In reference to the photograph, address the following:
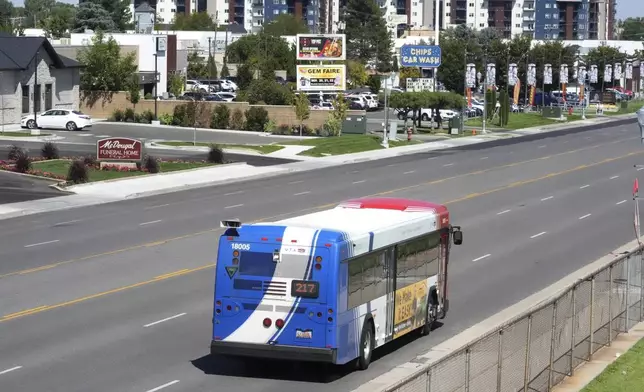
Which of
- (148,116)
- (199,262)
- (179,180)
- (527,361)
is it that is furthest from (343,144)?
(527,361)

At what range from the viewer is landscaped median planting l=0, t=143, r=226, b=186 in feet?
163

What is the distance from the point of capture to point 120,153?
54219 millimetres

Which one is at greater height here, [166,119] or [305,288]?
[166,119]

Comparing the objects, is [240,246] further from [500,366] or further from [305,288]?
[500,366]

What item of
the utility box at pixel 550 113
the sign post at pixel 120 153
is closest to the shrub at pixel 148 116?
the sign post at pixel 120 153

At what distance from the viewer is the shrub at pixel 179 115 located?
87375 millimetres

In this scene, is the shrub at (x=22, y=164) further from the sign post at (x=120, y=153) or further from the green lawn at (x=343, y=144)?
the green lawn at (x=343, y=144)

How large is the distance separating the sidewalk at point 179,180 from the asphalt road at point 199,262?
123 centimetres

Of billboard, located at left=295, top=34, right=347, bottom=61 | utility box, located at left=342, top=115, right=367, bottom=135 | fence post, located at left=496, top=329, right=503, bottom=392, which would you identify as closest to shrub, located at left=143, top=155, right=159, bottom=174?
utility box, located at left=342, top=115, right=367, bottom=135

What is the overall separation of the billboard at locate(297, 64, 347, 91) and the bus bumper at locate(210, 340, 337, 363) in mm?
72340

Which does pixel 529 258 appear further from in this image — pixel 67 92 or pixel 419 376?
pixel 67 92

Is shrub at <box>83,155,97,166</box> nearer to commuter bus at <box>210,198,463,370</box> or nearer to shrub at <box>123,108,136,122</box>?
shrub at <box>123,108,136,122</box>

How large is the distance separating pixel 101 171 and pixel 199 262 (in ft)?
80.2

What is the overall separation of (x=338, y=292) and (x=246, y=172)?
3943 cm
